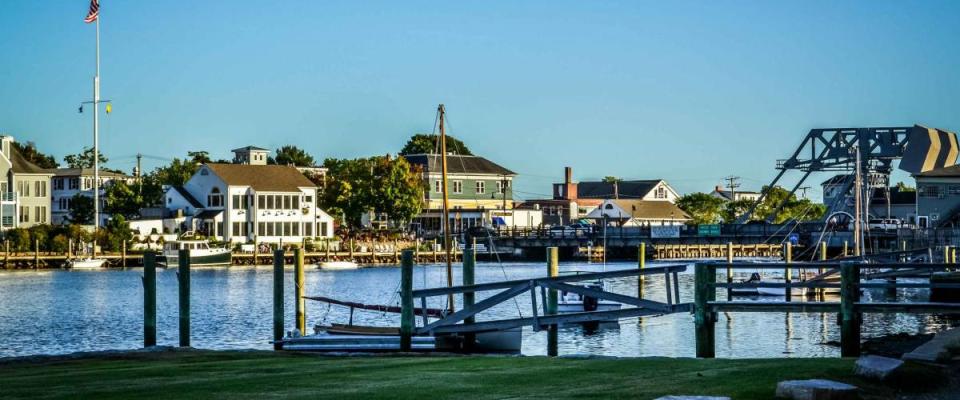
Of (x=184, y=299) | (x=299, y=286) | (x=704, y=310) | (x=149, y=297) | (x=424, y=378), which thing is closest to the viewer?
(x=424, y=378)

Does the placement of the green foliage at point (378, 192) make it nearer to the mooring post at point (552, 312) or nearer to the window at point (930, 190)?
the window at point (930, 190)

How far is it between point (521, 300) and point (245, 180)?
230ft

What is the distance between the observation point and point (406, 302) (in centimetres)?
3238

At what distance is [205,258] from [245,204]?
1268cm

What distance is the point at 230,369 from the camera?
936 inches

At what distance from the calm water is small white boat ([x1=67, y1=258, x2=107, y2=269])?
1671 centimetres

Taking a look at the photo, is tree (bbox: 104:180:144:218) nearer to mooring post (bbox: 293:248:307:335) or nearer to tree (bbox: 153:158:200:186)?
tree (bbox: 153:158:200:186)

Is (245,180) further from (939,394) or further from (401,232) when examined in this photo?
(939,394)

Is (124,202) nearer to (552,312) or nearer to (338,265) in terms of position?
(338,265)

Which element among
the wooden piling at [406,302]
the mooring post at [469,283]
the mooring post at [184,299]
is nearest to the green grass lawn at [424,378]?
the wooden piling at [406,302]

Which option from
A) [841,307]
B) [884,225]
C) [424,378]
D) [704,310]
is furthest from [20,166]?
[424,378]

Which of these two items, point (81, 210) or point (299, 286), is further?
point (81, 210)

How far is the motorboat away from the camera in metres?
124

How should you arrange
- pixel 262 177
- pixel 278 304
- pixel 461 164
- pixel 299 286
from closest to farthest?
pixel 278 304 < pixel 299 286 < pixel 262 177 < pixel 461 164
